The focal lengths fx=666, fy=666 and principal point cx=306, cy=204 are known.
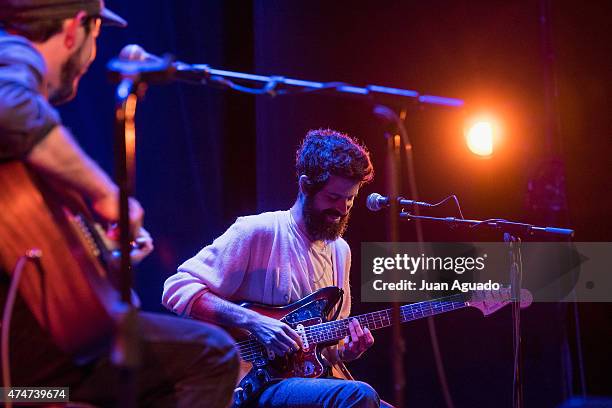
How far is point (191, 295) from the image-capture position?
11.9 feet

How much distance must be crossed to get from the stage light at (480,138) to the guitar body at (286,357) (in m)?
2.16

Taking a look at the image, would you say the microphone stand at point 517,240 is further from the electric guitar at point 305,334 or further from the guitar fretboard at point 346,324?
the guitar fretboard at point 346,324

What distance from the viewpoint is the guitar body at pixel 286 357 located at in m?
3.49

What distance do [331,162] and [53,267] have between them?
2309 mm

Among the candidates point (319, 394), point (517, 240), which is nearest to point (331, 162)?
point (517, 240)

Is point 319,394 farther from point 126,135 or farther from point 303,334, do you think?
point 126,135

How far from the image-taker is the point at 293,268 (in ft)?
12.8

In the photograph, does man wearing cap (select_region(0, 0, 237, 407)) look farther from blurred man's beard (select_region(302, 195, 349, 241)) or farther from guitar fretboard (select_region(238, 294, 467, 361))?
blurred man's beard (select_region(302, 195, 349, 241))

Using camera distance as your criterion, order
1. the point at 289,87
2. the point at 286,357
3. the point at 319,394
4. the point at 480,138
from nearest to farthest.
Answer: the point at 289,87, the point at 319,394, the point at 286,357, the point at 480,138

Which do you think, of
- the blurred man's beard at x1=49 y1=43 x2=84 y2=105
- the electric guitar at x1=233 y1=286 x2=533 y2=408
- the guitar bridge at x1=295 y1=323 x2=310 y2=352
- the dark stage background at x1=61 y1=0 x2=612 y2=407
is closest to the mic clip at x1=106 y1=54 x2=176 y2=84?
the blurred man's beard at x1=49 y1=43 x2=84 y2=105

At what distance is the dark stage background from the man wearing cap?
2704 millimetres

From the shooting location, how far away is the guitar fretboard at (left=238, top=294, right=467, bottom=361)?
3.57 m

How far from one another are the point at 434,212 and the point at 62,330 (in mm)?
3903

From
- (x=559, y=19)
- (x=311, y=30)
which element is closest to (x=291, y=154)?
(x=311, y=30)
